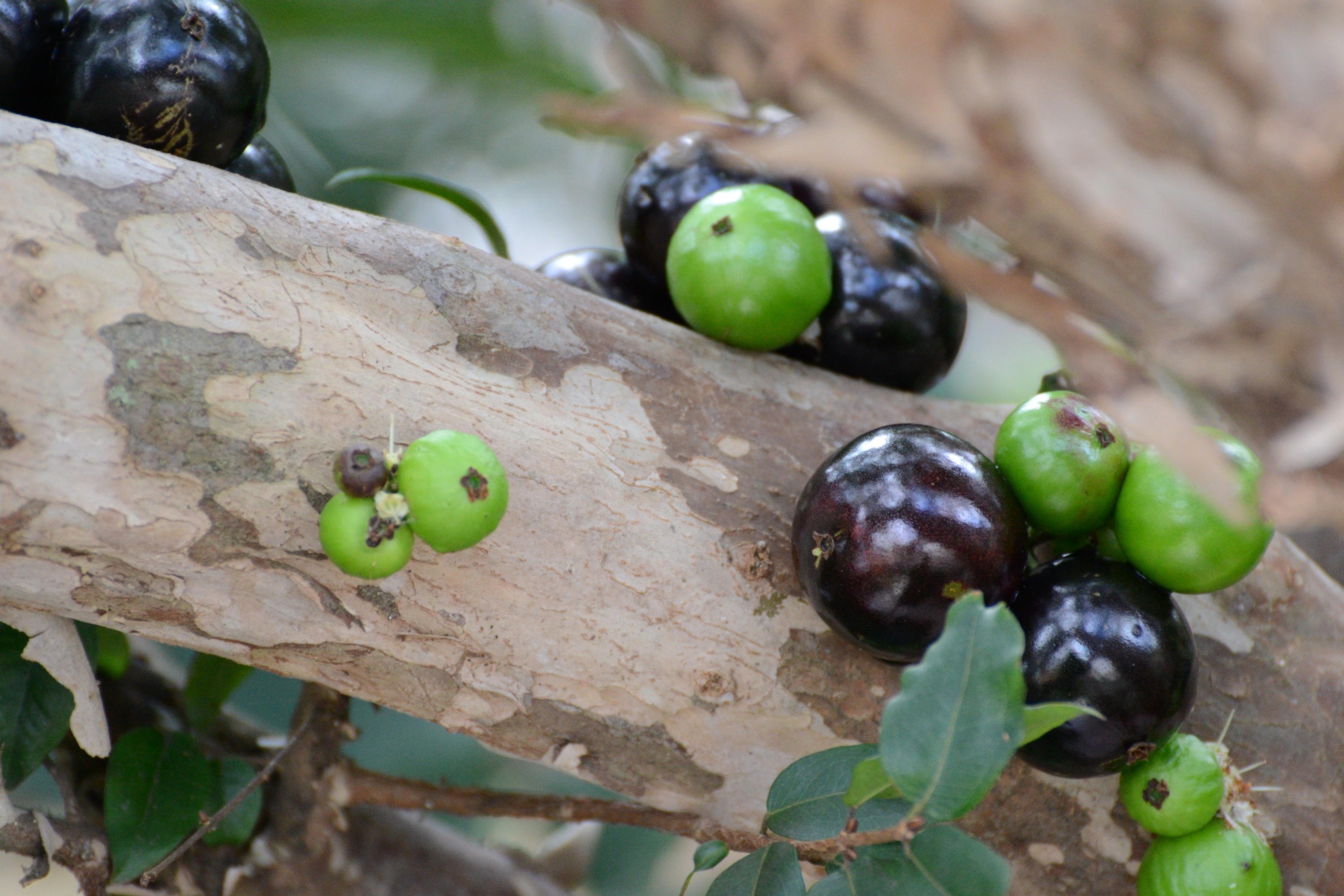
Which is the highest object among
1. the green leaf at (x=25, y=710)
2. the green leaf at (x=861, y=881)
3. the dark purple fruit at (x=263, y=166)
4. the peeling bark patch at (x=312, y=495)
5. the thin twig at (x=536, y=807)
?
the dark purple fruit at (x=263, y=166)

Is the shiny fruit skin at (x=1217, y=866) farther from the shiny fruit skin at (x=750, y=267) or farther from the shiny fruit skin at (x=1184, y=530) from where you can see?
the shiny fruit skin at (x=750, y=267)

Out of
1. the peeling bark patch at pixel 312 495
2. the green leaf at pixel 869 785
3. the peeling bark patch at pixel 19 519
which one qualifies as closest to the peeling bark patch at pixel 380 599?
the peeling bark patch at pixel 312 495

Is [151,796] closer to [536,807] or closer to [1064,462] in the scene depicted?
[536,807]

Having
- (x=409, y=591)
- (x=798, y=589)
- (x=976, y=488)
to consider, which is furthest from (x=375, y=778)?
(x=976, y=488)

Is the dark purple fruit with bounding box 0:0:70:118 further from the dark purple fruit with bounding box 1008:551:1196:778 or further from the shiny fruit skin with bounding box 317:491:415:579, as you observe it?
the dark purple fruit with bounding box 1008:551:1196:778

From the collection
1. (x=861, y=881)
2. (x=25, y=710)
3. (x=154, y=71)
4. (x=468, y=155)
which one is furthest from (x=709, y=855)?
(x=468, y=155)

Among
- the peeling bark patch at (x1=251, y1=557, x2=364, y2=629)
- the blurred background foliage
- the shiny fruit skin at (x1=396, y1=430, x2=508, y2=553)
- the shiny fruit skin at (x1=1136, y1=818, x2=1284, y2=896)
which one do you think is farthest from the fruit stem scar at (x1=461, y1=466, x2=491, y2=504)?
the blurred background foliage
